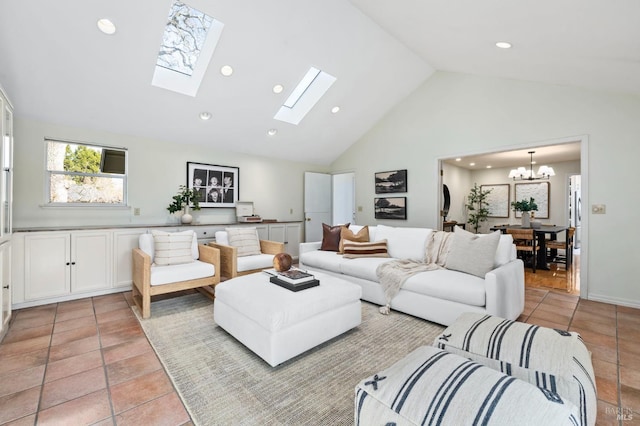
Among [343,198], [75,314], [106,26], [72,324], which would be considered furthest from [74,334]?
[343,198]

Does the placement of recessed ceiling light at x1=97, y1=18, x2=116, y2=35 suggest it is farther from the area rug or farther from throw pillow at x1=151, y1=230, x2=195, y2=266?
the area rug

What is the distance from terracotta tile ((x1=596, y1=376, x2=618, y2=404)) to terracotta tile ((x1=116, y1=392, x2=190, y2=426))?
2436 millimetres

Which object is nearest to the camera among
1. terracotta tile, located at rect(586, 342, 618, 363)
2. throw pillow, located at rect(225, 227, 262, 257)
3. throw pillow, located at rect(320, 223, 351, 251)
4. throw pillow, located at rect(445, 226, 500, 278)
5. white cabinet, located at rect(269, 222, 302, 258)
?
terracotta tile, located at rect(586, 342, 618, 363)

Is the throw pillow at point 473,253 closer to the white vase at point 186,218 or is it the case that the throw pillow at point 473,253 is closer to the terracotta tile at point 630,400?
the terracotta tile at point 630,400

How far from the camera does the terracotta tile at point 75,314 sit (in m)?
2.99

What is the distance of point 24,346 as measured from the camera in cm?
240

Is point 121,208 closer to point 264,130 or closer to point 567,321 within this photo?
point 264,130

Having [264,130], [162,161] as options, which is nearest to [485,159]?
[264,130]

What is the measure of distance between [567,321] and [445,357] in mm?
2540

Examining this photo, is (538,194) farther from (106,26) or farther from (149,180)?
(106,26)

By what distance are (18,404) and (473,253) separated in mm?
3617

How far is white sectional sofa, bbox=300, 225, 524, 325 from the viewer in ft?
8.42

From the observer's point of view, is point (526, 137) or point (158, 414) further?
point (526, 137)

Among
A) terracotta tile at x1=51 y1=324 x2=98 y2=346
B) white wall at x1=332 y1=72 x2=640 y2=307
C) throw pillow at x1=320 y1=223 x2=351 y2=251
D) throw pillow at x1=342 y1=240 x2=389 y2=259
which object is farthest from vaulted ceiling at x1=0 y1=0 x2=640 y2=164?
terracotta tile at x1=51 y1=324 x2=98 y2=346
